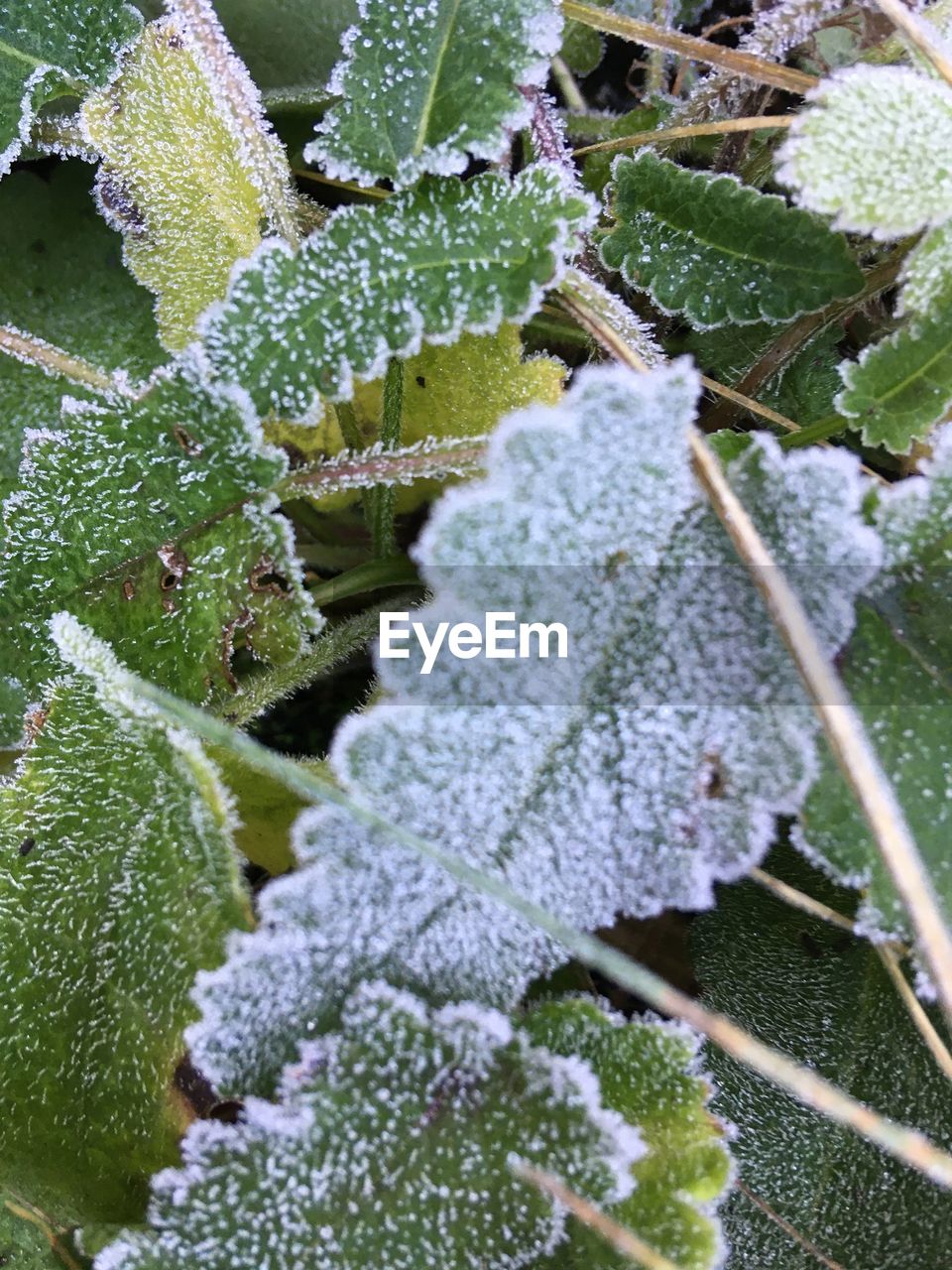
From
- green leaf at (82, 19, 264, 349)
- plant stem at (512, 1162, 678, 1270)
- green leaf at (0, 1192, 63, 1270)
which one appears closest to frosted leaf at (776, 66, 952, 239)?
green leaf at (82, 19, 264, 349)

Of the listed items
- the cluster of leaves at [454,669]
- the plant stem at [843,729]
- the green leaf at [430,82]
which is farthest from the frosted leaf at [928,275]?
the green leaf at [430,82]

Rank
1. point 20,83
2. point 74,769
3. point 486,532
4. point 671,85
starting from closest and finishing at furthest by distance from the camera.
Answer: point 486,532, point 74,769, point 20,83, point 671,85

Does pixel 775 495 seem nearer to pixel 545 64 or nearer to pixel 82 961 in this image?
pixel 545 64

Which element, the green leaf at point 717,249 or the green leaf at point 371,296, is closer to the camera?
the green leaf at point 371,296

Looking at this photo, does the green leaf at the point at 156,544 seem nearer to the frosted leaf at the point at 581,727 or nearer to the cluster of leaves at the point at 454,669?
the cluster of leaves at the point at 454,669

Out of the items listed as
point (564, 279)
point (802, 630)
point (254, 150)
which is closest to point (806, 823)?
point (802, 630)

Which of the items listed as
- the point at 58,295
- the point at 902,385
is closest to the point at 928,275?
the point at 902,385
